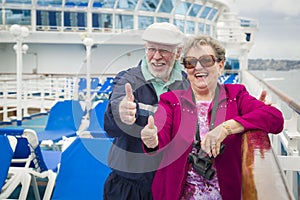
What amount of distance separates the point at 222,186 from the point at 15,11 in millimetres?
17639

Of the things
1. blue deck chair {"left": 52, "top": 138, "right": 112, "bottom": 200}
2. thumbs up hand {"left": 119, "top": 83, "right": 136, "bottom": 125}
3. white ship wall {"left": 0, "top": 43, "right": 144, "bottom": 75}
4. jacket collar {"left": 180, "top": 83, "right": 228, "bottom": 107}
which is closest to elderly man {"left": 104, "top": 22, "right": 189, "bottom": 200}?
thumbs up hand {"left": 119, "top": 83, "right": 136, "bottom": 125}

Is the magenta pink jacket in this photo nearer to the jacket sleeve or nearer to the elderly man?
the jacket sleeve

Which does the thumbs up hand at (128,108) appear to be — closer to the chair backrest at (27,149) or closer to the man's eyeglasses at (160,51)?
the man's eyeglasses at (160,51)

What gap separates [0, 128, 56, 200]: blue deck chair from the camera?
2.72m

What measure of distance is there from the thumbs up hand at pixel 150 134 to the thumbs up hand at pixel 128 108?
0.11 meters

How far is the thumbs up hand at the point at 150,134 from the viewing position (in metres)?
1.31

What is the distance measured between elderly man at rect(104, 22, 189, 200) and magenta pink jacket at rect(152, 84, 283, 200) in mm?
150

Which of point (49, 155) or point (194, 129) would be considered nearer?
point (194, 129)

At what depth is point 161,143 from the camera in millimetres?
1443

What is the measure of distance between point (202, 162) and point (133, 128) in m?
0.41

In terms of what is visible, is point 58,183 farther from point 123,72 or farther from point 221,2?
point 221,2

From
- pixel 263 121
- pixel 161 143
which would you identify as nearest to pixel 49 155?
pixel 161 143

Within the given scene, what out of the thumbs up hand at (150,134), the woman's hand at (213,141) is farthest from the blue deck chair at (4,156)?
the woman's hand at (213,141)

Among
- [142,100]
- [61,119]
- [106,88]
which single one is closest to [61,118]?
[61,119]
